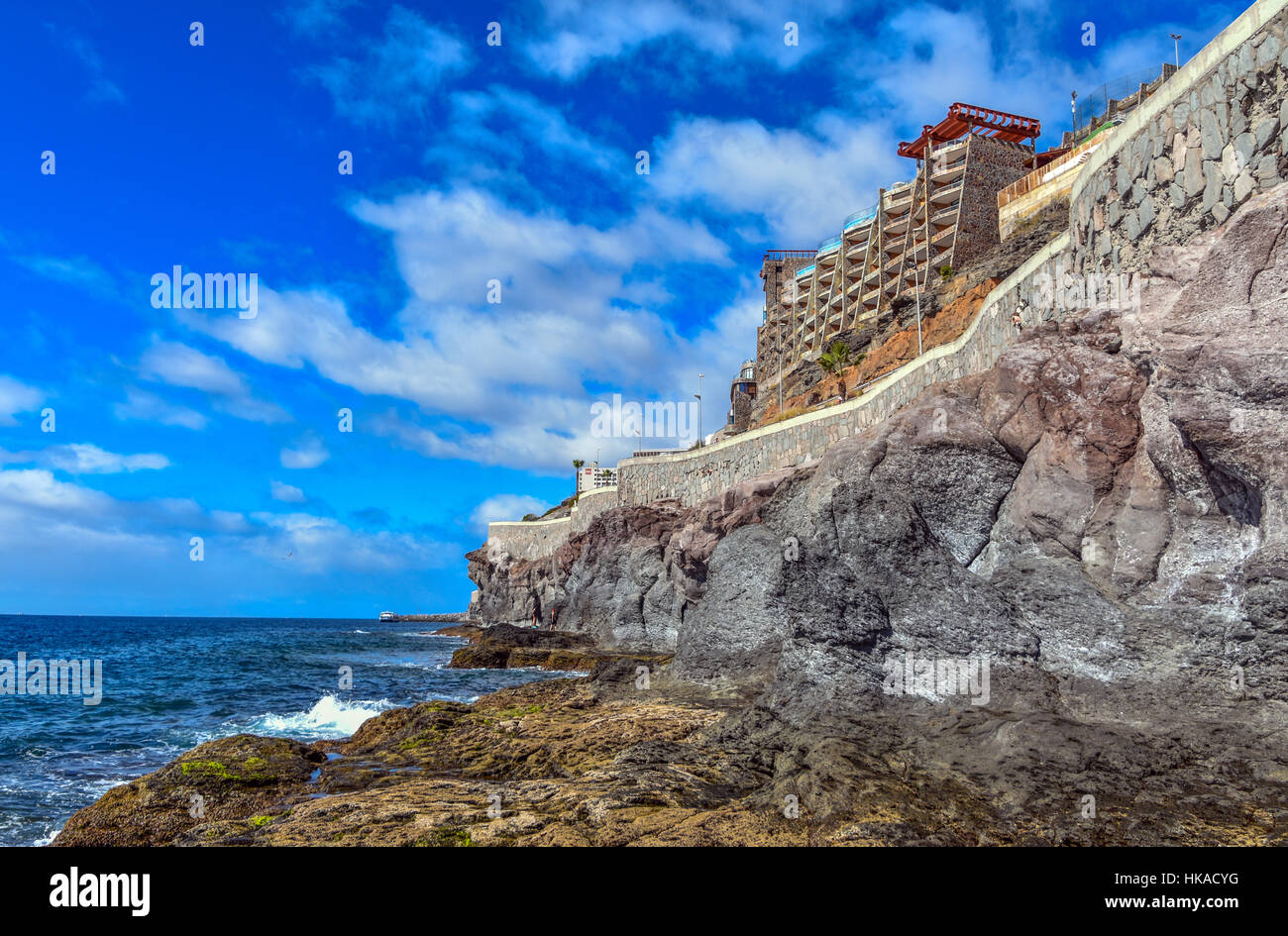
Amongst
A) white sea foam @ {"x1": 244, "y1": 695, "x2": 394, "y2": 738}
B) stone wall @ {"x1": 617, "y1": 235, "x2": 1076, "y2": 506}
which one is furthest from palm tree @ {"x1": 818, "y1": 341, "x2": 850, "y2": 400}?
white sea foam @ {"x1": 244, "y1": 695, "x2": 394, "y2": 738}

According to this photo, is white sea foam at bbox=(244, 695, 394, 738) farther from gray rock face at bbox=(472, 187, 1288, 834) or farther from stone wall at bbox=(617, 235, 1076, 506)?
stone wall at bbox=(617, 235, 1076, 506)

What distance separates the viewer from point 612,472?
104 m

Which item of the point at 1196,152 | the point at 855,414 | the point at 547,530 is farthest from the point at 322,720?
the point at 547,530

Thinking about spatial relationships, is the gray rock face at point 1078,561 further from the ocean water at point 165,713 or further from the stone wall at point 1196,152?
the ocean water at point 165,713

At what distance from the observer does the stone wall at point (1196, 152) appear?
387 inches

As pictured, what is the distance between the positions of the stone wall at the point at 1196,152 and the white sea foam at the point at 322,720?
19440 millimetres

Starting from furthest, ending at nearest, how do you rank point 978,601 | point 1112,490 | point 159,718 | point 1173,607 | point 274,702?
point 274,702 < point 159,718 < point 978,601 < point 1112,490 < point 1173,607

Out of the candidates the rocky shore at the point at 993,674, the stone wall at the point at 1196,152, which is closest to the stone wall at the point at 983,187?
the stone wall at the point at 1196,152

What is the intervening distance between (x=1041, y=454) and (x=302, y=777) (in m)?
13.1

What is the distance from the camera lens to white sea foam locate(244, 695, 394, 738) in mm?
19250

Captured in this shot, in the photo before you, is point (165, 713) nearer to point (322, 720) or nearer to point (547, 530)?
point (322, 720)

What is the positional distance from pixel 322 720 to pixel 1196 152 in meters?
22.4
